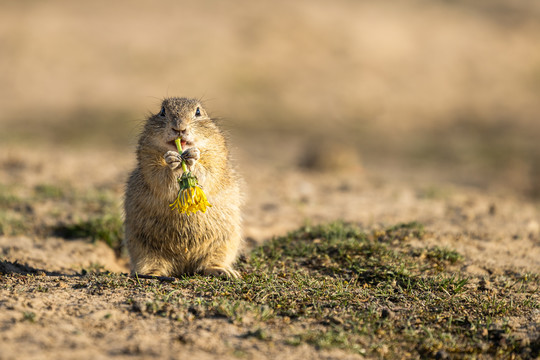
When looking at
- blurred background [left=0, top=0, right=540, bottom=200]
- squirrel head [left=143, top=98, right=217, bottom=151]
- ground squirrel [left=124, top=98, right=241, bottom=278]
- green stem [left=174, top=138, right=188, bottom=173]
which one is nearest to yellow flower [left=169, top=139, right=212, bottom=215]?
green stem [left=174, top=138, right=188, bottom=173]

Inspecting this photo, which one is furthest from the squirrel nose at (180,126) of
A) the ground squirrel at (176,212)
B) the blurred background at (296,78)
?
the blurred background at (296,78)

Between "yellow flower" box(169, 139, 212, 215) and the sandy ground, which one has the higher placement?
"yellow flower" box(169, 139, 212, 215)

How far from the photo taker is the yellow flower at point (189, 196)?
3.96 metres

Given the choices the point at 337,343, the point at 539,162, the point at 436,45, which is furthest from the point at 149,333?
the point at 436,45

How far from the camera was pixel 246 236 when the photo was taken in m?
5.94

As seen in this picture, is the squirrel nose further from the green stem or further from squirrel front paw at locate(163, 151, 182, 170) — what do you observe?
squirrel front paw at locate(163, 151, 182, 170)

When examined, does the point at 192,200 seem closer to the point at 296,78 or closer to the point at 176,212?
the point at 176,212

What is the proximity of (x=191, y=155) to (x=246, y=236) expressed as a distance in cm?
210

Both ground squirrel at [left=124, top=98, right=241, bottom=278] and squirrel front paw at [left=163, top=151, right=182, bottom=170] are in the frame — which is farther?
ground squirrel at [left=124, top=98, right=241, bottom=278]

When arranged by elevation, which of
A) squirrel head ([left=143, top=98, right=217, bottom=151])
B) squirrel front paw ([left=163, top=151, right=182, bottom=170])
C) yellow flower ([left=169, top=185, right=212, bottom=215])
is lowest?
yellow flower ([left=169, top=185, right=212, bottom=215])

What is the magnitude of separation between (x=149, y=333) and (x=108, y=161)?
19.8 ft

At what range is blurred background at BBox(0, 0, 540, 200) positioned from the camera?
44.0ft

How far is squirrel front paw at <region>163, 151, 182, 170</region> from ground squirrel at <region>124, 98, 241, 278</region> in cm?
2

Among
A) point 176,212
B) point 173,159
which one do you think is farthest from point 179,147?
point 176,212
